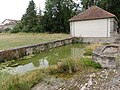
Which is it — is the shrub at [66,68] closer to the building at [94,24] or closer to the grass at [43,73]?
the grass at [43,73]

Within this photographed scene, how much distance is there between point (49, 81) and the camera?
5.48 m

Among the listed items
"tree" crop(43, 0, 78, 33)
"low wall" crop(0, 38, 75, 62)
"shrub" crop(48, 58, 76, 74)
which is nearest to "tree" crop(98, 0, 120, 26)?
"tree" crop(43, 0, 78, 33)

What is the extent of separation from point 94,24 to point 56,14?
48.6ft

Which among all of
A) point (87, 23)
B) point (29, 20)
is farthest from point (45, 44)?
point (29, 20)

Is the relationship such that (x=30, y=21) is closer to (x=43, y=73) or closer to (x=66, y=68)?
(x=43, y=73)

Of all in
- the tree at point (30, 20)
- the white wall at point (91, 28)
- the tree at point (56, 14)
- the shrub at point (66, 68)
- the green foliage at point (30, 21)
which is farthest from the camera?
the tree at point (30, 20)

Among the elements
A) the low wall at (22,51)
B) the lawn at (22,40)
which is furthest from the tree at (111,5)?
the low wall at (22,51)

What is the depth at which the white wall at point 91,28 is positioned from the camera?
62.1ft

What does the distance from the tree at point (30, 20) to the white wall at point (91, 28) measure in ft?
49.4

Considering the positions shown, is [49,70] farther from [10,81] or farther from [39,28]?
[39,28]

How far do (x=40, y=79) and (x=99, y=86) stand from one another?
1.97 meters

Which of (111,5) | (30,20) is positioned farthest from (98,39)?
(30,20)

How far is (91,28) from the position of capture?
19.8 meters

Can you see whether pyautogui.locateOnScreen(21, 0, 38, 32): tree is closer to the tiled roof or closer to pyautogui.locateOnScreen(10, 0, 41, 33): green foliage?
pyautogui.locateOnScreen(10, 0, 41, 33): green foliage
